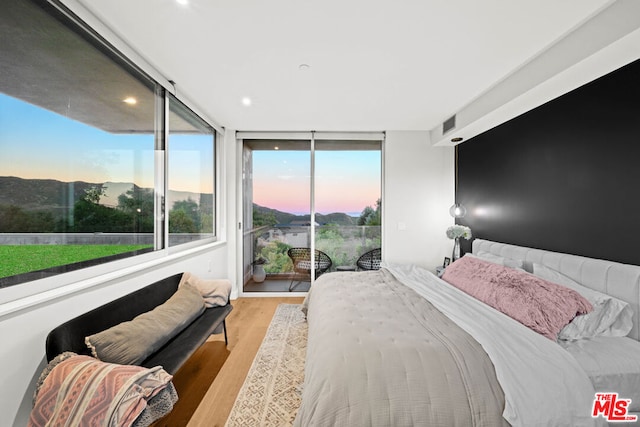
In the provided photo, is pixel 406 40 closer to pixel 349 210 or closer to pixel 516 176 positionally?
pixel 516 176

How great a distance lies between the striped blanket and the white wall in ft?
11.8

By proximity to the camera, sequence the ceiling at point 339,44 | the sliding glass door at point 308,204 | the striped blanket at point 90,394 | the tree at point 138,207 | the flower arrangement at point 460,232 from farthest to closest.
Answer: the sliding glass door at point 308,204 → the flower arrangement at point 460,232 → the tree at point 138,207 → the ceiling at point 339,44 → the striped blanket at point 90,394

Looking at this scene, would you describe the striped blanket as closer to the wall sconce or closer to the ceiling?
the ceiling

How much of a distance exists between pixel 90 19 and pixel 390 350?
2.87 m

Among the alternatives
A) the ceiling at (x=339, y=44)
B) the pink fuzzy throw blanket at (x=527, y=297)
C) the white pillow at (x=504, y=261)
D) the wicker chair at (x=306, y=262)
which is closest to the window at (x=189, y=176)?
the ceiling at (x=339, y=44)

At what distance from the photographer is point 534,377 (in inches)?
52.0

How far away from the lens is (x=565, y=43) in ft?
6.16

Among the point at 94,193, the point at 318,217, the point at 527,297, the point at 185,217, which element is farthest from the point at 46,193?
the point at 318,217

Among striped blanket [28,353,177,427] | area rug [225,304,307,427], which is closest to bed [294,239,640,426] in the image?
area rug [225,304,307,427]

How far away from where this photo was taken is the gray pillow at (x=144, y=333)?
5.07 ft

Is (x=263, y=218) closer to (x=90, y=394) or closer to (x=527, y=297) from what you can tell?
(x=90, y=394)

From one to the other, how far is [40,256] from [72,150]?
678mm

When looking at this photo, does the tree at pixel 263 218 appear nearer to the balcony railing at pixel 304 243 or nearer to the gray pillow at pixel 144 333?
the balcony railing at pixel 304 243

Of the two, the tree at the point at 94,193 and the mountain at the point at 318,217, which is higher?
the tree at the point at 94,193
